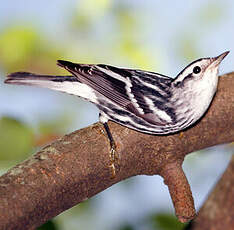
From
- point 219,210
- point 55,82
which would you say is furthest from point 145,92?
point 219,210

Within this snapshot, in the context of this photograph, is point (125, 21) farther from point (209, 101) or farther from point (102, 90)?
point (209, 101)

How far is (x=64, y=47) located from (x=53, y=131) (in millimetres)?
1077

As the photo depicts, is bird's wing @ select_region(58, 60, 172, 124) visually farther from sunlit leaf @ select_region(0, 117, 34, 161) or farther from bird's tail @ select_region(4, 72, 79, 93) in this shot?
sunlit leaf @ select_region(0, 117, 34, 161)

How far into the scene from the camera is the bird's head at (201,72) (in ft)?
14.5

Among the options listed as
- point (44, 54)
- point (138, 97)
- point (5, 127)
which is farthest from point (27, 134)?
point (44, 54)

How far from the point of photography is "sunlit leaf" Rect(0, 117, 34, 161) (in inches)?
151

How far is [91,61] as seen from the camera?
5.64 metres

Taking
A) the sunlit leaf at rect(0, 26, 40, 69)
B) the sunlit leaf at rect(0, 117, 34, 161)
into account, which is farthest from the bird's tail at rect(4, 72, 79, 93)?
the sunlit leaf at rect(0, 26, 40, 69)

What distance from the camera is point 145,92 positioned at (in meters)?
4.66

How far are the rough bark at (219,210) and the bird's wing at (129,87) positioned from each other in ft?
4.38

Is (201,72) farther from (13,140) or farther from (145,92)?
(13,140)

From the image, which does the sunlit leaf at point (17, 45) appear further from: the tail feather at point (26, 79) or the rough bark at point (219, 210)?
the rough bark at point (219, 210)

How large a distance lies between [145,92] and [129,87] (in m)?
0.17

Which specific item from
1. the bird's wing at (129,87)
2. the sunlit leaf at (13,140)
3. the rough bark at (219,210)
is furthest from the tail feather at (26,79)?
the rough bark at (219,210)
